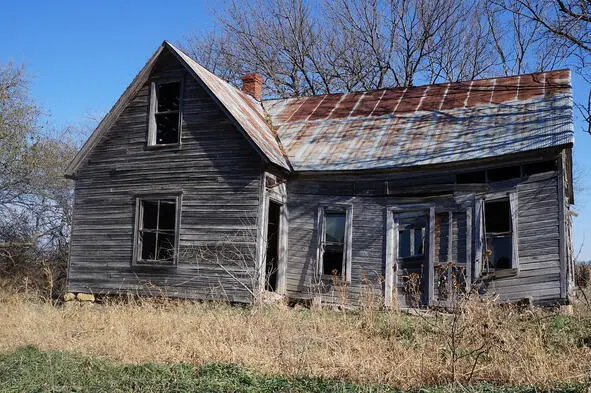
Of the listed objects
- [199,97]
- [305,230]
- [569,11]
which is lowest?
[305,230]

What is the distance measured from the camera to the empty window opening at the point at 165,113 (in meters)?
14.0

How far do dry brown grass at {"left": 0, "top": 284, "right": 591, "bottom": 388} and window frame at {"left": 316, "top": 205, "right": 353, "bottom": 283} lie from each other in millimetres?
3508

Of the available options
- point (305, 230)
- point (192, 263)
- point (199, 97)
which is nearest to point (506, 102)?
point (305, 230)

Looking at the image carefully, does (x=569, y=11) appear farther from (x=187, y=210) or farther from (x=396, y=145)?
(x=187, y=210)

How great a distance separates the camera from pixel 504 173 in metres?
11.7

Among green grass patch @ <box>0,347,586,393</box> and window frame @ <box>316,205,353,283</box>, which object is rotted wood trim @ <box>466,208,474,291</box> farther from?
green grass patch @ <box>0,347,586,393</box>

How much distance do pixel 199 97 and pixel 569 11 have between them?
9.44 m

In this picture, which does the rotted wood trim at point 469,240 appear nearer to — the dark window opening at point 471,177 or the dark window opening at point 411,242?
the dark window opening at point 471,177

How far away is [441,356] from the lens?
6.42 meters

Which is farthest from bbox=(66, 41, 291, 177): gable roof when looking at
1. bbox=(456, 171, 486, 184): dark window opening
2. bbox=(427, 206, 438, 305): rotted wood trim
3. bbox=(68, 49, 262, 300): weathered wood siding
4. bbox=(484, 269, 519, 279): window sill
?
bbox=(484, 269, 519, 279): window sill

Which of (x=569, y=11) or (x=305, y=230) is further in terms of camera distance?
(x=569, y=11)

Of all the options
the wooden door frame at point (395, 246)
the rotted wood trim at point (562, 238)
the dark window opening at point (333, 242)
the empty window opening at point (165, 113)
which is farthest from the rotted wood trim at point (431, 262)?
the empty window opening at point (165, 113)

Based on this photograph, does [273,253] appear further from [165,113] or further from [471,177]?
[471,177]

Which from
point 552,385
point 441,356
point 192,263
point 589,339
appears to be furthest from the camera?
point 192,263
